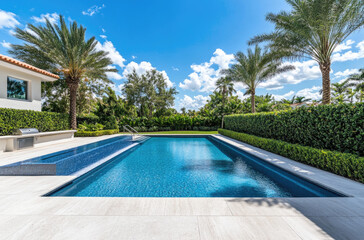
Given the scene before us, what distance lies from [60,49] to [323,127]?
17.6 m

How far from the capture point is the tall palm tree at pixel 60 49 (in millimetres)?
12766

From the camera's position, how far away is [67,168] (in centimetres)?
534

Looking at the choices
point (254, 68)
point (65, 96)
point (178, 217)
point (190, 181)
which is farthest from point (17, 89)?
point (254, 68)

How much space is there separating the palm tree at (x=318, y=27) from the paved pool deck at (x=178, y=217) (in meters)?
7.18

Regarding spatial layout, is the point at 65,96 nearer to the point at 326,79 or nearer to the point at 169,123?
the point at 169,123

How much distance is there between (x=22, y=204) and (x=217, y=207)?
11.9 feet

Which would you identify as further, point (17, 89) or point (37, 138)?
point (17, 89)

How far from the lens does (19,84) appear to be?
1057 centimetres

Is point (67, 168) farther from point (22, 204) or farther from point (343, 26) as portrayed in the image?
point (343, 26)

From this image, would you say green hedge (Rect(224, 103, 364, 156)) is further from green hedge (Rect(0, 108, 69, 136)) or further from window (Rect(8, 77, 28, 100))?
window (Rect(8, 77, 28, 100))

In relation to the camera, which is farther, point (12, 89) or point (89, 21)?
point (89, 21)

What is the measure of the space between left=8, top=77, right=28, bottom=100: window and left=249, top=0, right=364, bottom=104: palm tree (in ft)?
52.8

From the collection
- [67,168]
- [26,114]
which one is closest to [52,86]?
[26,114]

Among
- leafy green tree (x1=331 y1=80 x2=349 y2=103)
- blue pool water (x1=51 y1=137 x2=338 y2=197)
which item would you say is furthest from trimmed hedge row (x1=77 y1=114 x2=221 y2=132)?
leafy green tree (x1=331 y1=80 x2=349 y2=103)
